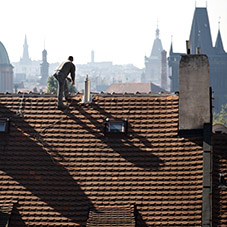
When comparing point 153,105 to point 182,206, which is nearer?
point 182,206

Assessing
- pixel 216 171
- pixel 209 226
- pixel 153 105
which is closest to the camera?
pixel 209 226

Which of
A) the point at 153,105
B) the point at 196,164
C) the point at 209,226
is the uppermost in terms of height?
the point at 153,105

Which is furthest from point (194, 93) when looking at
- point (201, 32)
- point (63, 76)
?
point (201, 32)

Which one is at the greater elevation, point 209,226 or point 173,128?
point 173,128

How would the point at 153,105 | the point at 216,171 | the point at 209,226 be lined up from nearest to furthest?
the point at 209,226
the point at 216,171
the point at 153,105

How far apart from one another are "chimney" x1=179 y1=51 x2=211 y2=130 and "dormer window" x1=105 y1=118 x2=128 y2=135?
1.40 metres

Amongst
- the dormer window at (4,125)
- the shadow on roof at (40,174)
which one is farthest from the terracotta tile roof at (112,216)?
the dormer window at (4,125)

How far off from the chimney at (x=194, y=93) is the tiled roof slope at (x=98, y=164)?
12.9 inches

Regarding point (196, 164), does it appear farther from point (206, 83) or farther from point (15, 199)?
point (15, 199)

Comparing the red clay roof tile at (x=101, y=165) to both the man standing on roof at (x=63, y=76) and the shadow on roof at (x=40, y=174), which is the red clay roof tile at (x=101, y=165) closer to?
the shadow on roof at (x=40, y=174)

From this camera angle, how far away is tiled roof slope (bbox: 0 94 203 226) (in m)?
17.0

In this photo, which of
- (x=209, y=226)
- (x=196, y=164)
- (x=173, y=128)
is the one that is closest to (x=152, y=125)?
(x=173, y=128)

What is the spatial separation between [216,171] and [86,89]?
4.11 meters

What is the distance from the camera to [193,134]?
1816 cm
